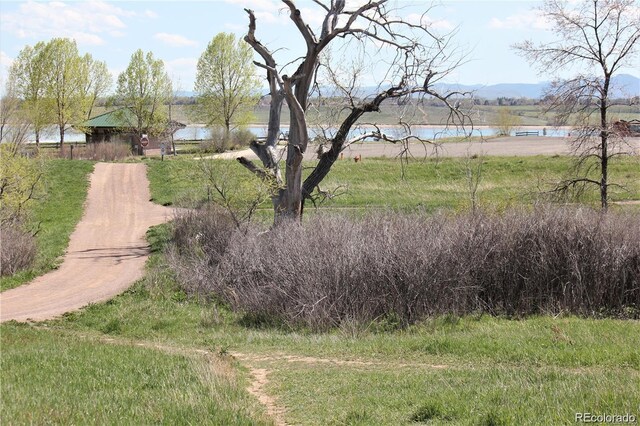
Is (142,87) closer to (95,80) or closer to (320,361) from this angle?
(95,80)

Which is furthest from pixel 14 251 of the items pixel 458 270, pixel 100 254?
pixel 458 270

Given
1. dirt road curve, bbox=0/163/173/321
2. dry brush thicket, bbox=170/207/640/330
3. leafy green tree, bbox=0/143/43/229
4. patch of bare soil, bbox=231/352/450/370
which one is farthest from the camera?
leafy green tree, bbox=0/143/43/229

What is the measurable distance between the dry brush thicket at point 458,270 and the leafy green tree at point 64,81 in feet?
180

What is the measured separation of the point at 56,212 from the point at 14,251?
12.0m

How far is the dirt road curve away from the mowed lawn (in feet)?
6.61

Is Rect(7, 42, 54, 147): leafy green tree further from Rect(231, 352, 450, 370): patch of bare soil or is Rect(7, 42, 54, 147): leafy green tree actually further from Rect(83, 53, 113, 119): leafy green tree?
Rect(231, 352, 450, 370): patch of bare soil

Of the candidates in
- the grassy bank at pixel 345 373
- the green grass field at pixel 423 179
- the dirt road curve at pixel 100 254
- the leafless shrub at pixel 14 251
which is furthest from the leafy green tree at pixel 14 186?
the grassy bank at pixel 345 373

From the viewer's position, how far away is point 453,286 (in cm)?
1827

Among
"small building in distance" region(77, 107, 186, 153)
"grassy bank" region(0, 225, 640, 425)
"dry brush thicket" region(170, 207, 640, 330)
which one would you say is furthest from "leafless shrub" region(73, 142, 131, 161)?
"grassy bank" region(0, 225, 640, 425)

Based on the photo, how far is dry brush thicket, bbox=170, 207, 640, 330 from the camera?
18094 millimetres

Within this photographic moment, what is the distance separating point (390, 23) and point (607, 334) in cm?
1692

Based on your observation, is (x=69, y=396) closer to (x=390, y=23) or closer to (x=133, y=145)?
(x=390, y=23)

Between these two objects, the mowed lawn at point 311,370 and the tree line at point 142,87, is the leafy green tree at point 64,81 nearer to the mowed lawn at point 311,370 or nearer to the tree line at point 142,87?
the tree line at point 142,87

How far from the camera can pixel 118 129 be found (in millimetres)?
70250
